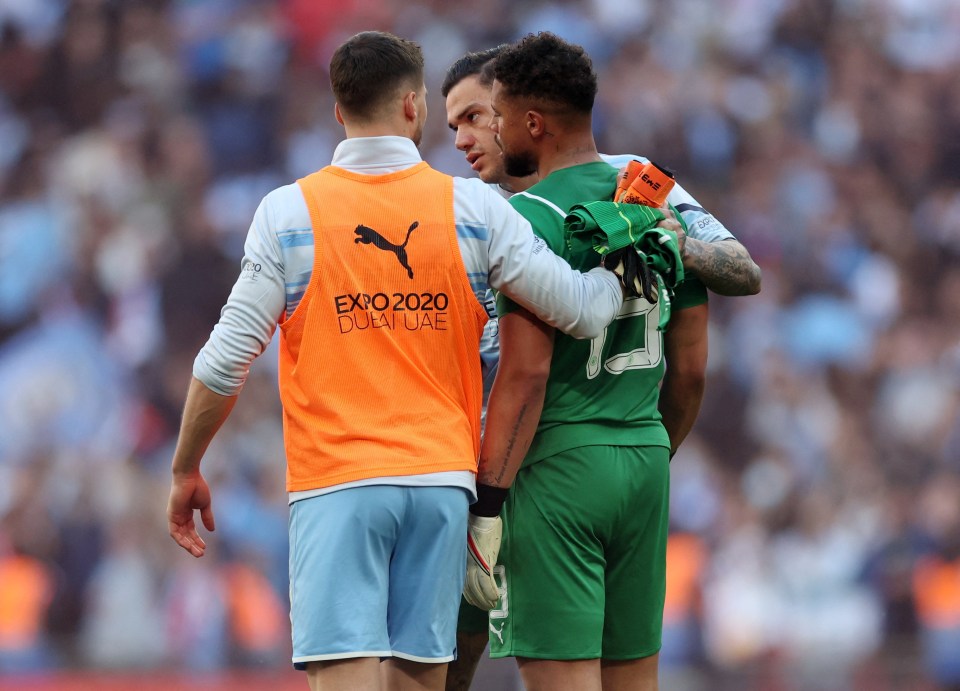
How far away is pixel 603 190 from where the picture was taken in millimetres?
3088

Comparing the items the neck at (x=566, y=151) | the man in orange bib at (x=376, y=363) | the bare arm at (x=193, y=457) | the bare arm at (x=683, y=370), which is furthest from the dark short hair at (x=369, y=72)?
the bare arm at (x=683, y=370)

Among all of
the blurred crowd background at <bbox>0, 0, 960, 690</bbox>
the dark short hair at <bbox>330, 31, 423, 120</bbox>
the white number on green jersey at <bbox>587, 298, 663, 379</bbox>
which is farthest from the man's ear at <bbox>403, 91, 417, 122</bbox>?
the blurred crowd background at <bbox>0, 0, 960, 690</bbox>

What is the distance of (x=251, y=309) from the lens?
9.20 ft

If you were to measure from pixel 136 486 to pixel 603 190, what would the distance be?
5499 mm

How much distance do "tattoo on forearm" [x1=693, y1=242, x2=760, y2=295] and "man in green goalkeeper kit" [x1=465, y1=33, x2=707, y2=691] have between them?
0.11 metres

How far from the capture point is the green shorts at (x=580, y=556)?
9.73ft

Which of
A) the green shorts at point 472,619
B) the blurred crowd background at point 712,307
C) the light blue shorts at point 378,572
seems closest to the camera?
the light blue shorts at point 378,572

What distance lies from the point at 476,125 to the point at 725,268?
114 cm

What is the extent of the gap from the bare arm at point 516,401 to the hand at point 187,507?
67 centimetres

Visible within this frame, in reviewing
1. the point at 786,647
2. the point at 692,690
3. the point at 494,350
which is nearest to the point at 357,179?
the point at 494,350

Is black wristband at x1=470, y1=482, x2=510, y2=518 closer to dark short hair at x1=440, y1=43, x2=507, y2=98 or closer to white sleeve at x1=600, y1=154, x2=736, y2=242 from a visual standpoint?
white sleeve at x1=600, y1=154, x2=736, y2=242

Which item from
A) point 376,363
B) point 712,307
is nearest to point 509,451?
point 376,363

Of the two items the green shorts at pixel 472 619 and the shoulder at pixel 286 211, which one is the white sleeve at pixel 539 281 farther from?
the green shorts at pixel 472 619

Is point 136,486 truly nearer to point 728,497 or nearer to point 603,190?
point 728,497
